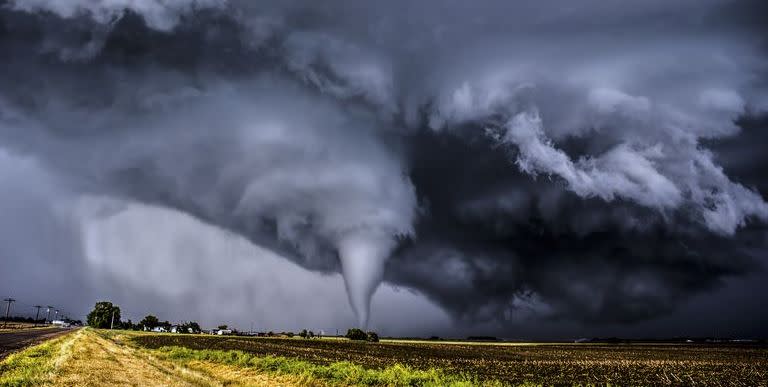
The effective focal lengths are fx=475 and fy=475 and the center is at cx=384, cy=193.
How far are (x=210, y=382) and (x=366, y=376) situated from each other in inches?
410

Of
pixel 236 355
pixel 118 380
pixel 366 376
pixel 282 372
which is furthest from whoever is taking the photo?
pixel 236 355

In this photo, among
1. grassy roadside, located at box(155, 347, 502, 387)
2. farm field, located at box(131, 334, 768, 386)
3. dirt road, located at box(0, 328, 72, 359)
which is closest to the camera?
grassy roadside, located at box(155, 347, 502, 387)

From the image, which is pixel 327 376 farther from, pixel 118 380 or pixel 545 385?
pixel 545 385

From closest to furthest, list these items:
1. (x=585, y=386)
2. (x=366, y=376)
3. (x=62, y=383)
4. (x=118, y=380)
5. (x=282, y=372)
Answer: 1. (x=62, y=383)
2. (x=118, y=380)
3. (x=366, y=376)
4. (x=282, y=372)
5. (x=585, y=386)

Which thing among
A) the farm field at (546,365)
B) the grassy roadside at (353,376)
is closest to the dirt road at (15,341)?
the farm field at (546,365)

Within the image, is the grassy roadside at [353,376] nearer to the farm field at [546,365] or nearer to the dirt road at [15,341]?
the farm field at [546,365]

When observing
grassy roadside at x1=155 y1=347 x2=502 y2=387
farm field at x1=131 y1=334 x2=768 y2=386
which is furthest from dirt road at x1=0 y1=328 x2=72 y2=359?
grassy roadside at x1=155 y1=347 x2=502 y2=387

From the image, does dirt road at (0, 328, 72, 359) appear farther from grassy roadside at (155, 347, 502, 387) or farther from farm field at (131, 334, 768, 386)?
grassy roadside at (155, 347, 502, 387)

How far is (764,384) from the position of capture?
43.2 meters


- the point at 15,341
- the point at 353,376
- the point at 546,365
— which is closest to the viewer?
the point at 353,376

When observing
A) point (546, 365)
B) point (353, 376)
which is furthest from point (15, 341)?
point (546, 365)

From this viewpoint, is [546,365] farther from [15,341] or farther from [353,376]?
[15,341]

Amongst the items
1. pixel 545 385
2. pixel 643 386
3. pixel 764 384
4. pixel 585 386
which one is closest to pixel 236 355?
pixel 545 385

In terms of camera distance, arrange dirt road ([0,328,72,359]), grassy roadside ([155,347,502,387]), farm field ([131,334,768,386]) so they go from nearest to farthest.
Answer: grassy roadside ([155,347,502,387]), farm field ([131,334,768,386]), dirt road ([0,328,72,359])
